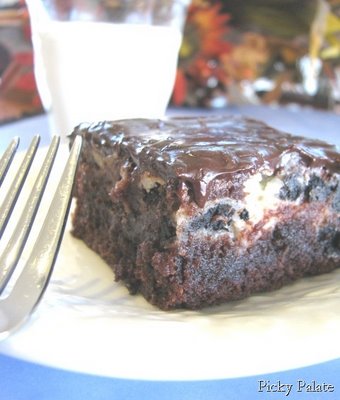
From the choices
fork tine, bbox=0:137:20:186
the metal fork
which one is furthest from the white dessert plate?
fork tine, bbox=0:137:20:186

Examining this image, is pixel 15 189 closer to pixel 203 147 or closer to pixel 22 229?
pixel 22 229

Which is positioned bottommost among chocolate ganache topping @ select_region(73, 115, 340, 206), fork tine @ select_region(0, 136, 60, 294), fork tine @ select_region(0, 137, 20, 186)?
fork tine @ select_region(0, 136, 60, 294)

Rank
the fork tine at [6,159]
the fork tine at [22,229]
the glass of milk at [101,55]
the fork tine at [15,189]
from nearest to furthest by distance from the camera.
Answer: the fork tine at [22,229] < the fork tine at [15,189] < the fork tine at [6,159] < the glass of milk at [101,55]

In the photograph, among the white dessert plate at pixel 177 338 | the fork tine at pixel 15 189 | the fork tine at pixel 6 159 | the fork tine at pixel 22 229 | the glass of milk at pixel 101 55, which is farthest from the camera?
the glass of milk at pixel 101 55

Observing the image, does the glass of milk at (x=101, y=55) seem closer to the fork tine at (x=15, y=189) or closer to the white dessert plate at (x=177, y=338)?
the fork tine at (x=15, y=189)

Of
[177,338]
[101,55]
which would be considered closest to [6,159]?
[177,338]

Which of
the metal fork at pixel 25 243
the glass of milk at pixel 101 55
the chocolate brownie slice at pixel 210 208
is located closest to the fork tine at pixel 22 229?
the metal fork at pixel 25 243

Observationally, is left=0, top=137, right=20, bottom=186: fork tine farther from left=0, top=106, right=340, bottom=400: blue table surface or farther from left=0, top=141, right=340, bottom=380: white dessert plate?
left=0, top=106, right=340, bottom=400: blue table surface
